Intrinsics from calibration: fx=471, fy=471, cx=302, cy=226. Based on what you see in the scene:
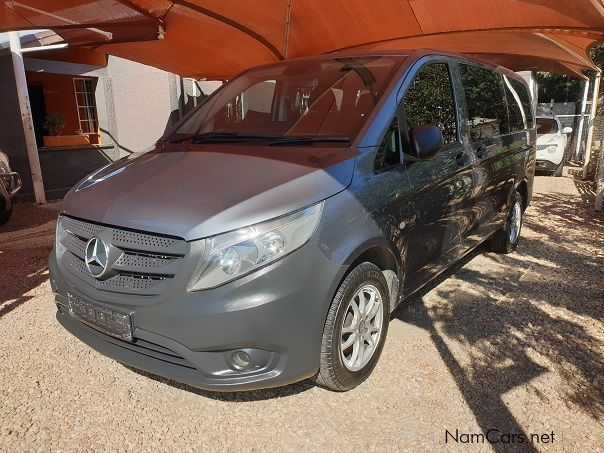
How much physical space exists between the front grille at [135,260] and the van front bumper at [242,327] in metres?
0.07

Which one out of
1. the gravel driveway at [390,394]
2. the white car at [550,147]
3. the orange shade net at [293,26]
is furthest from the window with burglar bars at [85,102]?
the white car at [550,147]

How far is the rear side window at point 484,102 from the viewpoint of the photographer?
3871 mm

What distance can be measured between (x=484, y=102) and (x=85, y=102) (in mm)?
9734

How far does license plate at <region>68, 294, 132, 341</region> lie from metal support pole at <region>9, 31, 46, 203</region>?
22.6 ft

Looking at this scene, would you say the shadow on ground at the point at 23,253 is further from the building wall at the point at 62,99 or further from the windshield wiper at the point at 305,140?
the building wall at the point at 62,99

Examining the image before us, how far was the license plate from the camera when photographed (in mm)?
2264

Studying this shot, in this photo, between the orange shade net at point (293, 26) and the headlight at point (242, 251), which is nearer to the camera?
the headlight at point (242, 251)

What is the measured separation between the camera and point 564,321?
359 cm

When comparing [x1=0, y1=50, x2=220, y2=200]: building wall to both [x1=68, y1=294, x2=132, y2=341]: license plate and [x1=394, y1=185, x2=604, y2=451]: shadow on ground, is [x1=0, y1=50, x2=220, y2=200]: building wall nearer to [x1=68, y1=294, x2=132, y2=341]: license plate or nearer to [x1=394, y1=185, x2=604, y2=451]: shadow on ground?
[x1=68, y1=294, x2=132, y2=341]: license plate

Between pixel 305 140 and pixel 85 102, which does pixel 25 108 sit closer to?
pixel 85 102

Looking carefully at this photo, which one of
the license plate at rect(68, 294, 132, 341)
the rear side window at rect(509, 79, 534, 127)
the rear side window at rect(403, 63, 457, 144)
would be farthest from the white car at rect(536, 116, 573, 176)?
the license plate at rect(68, 294, 132, 341)

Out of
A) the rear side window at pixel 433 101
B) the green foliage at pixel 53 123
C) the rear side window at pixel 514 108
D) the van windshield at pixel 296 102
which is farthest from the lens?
the green foliage at pixel 53 123

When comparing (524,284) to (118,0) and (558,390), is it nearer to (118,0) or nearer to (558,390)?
(558,390)

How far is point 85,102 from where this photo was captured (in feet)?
36.2
